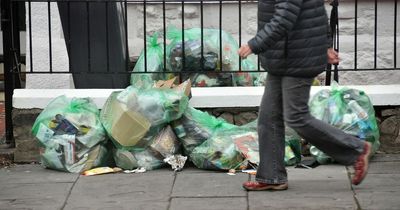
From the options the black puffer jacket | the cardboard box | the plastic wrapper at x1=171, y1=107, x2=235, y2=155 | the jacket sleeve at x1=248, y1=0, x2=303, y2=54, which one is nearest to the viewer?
the jacket sleeve at x1=248, y1=0, x2=303, y2=54

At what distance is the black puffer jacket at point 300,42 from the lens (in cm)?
568

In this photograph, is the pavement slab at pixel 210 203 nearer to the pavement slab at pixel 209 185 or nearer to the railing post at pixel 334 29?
the pavement slab at pixel 209 185

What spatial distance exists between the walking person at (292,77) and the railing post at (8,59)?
2.45 meters

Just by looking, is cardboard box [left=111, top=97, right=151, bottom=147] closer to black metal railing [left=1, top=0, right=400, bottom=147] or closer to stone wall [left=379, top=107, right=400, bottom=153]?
black metal railing [left=1, top=0, right=400, bottom=147]

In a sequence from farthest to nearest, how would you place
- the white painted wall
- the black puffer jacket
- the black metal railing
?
the white painted wall < the black metal railing < the black puffer jacket

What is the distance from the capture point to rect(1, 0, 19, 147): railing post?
7.38 metres

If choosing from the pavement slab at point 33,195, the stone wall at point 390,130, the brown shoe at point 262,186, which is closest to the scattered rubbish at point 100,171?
the pavement slab at point 33,195

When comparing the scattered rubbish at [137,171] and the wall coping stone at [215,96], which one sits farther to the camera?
the wall coping stone at [215,96]

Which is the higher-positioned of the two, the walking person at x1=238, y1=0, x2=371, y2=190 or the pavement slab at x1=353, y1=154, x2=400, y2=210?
the walking person at x1=238, y1=0, x2=371, y2=190

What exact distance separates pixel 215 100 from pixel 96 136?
1.04 meters

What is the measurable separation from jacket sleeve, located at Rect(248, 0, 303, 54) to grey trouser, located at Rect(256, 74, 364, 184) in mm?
368

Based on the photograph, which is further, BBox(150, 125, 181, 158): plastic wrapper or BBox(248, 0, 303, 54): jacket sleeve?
BBox(150, 125, 181, 158): plastic wrapper

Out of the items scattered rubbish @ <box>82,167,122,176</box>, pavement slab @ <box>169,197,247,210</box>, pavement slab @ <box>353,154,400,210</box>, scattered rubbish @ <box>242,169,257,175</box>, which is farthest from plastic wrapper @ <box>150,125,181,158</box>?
pavement slab @ <box>353,154,400,210</box>

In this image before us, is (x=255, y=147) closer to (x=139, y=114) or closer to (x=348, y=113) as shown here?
(x=348, y=113)
